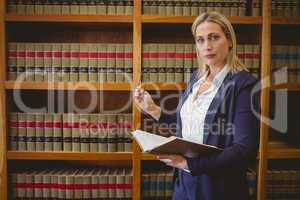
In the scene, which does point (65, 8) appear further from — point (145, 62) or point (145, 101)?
point (145, 101)

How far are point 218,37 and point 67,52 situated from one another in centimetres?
101

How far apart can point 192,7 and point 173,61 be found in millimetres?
352

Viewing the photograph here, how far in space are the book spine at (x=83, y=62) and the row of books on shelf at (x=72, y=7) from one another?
0.22m

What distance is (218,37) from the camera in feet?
4.05

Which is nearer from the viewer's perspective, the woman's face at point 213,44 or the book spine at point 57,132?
the woman's face at point 213,44

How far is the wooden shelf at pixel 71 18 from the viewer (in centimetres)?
179

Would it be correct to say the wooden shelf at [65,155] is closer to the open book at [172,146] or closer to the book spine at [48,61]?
the book spine at [48,61]

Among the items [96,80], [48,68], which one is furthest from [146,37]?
[48,68]

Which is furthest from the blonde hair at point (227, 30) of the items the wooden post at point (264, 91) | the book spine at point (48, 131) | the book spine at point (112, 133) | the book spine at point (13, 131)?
the book spine at point (13, 131)

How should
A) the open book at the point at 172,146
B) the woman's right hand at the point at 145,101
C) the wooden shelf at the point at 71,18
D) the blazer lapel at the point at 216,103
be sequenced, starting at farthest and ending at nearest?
the wooden shelf at the point at 71,18 < the woman's right hand at the point at 145,101 < the blazer lapel at the point at 216,103 < the open book at the point at 172,146

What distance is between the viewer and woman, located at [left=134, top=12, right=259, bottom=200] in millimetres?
1066

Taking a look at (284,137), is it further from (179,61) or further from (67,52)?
(67,52)

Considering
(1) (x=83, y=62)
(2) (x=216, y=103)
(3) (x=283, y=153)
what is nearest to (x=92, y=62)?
(1) (x=83, y=62)

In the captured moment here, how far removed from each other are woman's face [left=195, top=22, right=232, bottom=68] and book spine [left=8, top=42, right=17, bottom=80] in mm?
1195
